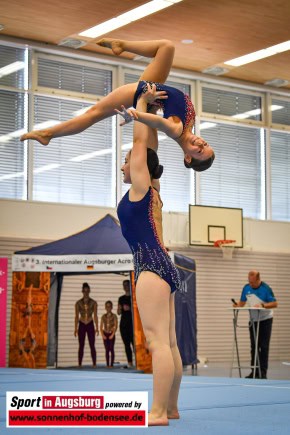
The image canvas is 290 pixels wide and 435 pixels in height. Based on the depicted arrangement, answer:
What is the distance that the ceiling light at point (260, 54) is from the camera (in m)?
15.7

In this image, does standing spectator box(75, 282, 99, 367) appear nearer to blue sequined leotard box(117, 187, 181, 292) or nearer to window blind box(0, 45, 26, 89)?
window blind box(0, 45, 26, 89)

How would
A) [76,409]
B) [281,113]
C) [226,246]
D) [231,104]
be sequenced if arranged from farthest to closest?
[281,113], [231,104], [226,246], [76,409]

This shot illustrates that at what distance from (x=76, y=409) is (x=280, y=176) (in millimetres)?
16189

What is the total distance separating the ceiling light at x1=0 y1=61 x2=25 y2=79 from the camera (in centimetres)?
1535

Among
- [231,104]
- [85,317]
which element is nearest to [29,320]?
[85,317]

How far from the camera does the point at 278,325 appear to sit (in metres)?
18.4

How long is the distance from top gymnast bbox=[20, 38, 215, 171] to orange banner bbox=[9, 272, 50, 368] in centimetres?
819

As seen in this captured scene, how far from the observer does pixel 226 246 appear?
1714 cm

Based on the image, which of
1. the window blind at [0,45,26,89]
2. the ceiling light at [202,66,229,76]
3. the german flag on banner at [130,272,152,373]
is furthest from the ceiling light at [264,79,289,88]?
the german flag on banner at [130,272,152,373]

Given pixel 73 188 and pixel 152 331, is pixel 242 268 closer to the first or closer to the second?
pixel 73 188

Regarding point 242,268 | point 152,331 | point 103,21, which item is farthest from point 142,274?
point 242,268

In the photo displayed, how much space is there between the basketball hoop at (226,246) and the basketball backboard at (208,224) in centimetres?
9

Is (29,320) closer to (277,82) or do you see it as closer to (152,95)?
(152,95)

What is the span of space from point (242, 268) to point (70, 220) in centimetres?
457
